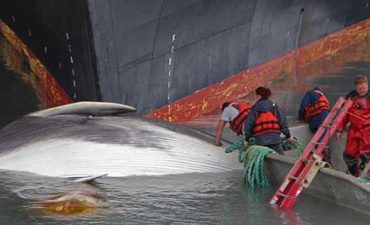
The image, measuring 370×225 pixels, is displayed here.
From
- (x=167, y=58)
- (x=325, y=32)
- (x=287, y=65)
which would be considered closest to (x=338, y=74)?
(x=325, y=32)

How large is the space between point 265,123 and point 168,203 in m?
1.64

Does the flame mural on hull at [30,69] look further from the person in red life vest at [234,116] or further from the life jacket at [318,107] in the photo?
the life jacket at [318,107]

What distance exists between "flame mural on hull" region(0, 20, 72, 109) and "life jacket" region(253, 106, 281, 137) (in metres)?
5.52

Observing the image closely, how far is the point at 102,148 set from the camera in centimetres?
813

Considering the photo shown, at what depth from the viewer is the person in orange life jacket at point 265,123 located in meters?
8.03

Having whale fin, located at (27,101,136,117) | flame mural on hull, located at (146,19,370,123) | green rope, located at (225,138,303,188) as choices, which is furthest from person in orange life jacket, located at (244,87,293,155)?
flame mural on hull, located at (146,19,370,123)

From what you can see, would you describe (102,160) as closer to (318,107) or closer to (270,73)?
(318,107)

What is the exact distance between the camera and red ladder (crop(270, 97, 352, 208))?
269 inches

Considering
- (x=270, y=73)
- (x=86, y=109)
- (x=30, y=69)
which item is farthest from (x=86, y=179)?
(x=270, y=73)

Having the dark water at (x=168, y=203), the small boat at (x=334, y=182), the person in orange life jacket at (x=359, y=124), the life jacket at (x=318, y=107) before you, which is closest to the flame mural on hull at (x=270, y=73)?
the life jacket at (x=318, y=107)

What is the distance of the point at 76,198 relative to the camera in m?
6.74

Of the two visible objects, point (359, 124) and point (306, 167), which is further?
point (359, 124)

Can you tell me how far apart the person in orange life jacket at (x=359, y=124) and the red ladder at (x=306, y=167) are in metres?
0.11

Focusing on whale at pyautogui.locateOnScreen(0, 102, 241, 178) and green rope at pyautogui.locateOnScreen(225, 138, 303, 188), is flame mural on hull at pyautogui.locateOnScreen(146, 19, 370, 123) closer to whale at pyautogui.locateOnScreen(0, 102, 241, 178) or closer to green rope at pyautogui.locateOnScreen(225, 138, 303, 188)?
whale at pyautogui.locateOnScreen(0, 102, 241, 178)
